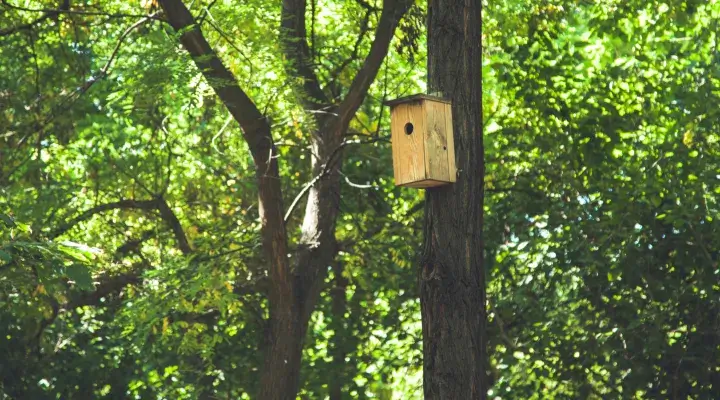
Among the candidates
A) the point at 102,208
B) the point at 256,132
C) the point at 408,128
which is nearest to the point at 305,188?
the point at 256,132

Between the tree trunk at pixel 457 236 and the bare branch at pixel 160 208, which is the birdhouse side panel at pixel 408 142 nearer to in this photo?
the tree trunk at pixel 457 236

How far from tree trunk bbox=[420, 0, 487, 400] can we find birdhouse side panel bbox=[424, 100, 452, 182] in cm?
11

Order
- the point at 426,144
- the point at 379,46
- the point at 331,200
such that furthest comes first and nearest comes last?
the point at 331,200 < the point at 379,46 < the point at 426,144

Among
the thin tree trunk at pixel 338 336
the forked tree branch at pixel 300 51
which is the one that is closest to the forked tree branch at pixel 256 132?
the forked tree branch at pixel 300 51

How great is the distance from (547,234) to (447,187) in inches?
133

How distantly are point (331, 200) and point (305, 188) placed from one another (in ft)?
1.01

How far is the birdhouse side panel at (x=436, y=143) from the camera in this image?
4957 mm

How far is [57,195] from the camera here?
8453 millimetres

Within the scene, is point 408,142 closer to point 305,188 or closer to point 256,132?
point 256,132

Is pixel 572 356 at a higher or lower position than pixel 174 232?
lower

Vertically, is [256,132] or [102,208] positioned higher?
[102,208]

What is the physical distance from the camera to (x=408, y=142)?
5086 millimetres

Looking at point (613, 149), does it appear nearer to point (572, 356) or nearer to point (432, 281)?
point (572, 356)

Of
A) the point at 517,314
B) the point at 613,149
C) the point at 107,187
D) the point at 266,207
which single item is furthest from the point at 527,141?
the point at 107,187
